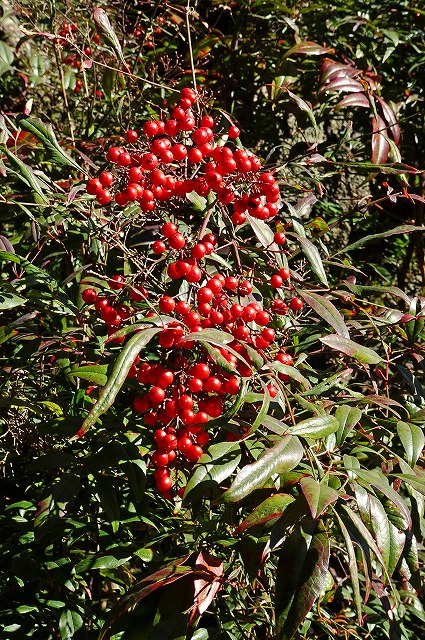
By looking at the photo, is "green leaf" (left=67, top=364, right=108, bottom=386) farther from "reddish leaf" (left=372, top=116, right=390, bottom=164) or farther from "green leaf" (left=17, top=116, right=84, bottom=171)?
"reddish leaf" (left=372, top=116, right=390, bottom=164)

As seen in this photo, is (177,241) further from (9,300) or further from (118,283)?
(9,300)

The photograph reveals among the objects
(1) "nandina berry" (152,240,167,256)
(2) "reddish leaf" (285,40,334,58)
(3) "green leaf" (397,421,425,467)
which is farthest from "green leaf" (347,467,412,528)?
(2) "reddish leaf" (285,40,334,58)

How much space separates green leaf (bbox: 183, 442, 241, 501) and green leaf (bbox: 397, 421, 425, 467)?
235mm

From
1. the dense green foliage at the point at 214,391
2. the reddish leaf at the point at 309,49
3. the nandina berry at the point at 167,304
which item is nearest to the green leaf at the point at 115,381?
the dense green foliage at the point at 214,391

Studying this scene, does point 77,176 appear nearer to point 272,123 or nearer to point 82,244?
Answer: point 82,244

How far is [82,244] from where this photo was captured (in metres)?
1.47

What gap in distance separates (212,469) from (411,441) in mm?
288

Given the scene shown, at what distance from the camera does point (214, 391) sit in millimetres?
945

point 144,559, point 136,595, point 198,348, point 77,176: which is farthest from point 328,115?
point 136,595

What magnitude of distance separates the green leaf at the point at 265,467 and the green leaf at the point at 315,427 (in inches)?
0.6

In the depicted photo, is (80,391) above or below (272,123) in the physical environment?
below

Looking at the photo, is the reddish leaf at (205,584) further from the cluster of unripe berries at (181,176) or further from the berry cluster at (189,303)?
the cluster of unripe berries at (181,176)

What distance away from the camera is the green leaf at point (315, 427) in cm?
86

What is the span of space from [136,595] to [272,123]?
1.59 meters
